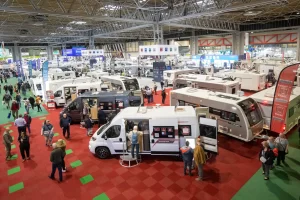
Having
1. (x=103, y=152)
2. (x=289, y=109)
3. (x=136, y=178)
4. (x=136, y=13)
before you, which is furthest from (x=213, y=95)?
(x=136, y=13)

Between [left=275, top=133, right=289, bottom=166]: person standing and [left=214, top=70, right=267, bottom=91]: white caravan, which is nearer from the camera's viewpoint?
[left=275, top=133, right=289, bottom=166]: person standing

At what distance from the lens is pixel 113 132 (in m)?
8.50

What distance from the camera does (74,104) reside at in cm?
1296

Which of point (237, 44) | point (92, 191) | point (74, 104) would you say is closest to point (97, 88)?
point (74, 104)

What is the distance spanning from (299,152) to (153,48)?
1335cm

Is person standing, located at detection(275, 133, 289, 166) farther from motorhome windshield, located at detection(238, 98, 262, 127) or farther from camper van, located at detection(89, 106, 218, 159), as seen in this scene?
camper van, located at detection(89, 106, 218, 159)

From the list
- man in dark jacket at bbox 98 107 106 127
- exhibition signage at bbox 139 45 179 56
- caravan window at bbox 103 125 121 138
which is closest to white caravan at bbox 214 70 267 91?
exhibition signage at bbox 139 45 179 56

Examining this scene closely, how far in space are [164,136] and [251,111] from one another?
4393mm

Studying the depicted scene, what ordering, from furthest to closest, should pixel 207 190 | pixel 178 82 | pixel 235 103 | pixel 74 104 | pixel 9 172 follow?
pixel 178 82, pixel 74 104, pixel 235 103, pixel 9 172, pixel 207 190

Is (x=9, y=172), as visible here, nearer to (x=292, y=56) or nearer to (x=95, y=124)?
(x=95, y=124)

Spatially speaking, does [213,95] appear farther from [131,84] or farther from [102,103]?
[131,84]

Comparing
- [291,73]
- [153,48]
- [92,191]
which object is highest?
[153,48]

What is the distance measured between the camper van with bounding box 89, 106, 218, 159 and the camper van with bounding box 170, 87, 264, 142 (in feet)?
6.27

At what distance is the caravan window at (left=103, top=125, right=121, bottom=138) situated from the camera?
8.41 metres
